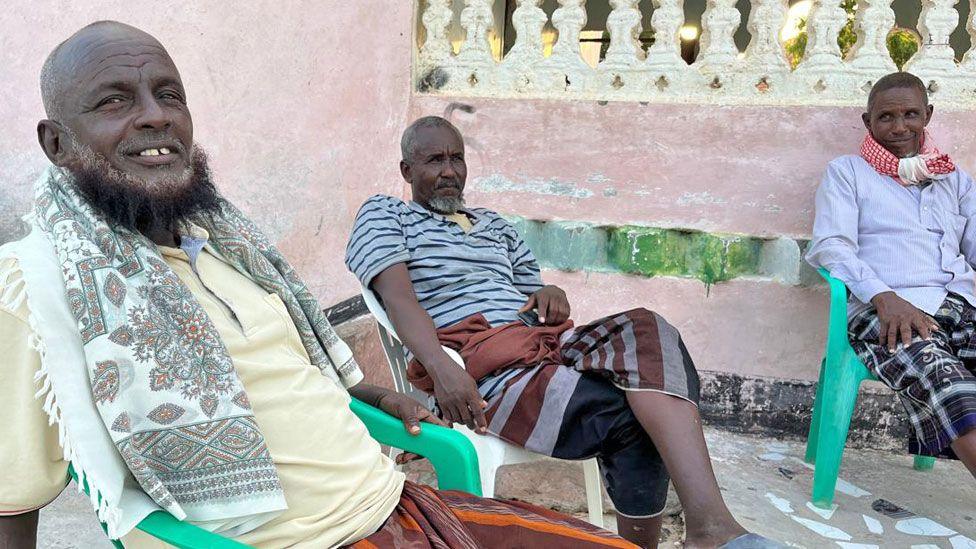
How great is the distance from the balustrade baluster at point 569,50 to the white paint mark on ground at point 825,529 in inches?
84.8

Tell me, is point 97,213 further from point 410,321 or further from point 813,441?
point 813,441

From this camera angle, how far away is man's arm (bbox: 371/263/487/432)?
228cm

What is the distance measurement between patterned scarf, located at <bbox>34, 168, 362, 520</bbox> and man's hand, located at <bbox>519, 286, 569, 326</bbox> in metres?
1.47

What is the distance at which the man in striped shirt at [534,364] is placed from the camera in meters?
2.11

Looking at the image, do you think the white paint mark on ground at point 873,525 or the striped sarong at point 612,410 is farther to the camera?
the white paint mark on ground at point 873,525

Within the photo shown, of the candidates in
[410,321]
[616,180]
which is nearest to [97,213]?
[410,321]

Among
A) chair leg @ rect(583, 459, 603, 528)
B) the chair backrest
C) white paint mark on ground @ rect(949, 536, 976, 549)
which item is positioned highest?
the chair backrest

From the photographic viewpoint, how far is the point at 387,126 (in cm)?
387

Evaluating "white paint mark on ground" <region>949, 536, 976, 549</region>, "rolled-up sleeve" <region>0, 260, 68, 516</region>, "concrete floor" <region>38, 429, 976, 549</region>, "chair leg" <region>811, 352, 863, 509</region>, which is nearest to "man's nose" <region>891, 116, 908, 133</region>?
"chair leg" <region>811, 352, 863, 509</region>

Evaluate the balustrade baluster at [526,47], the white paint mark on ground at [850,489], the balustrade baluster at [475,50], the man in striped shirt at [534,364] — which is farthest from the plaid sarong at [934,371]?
the balustrade baluster at [475,50]

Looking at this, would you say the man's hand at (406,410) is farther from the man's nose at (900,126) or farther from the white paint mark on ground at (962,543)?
the man's nose at (900,126)

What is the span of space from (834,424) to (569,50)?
6.76ft

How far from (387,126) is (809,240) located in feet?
6.72

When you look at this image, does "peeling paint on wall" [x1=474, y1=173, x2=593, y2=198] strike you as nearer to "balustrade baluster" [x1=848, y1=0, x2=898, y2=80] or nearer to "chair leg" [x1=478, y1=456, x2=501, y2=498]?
"balustrade baluster" [x1=848, y1=0, x2=898, y2=80]
